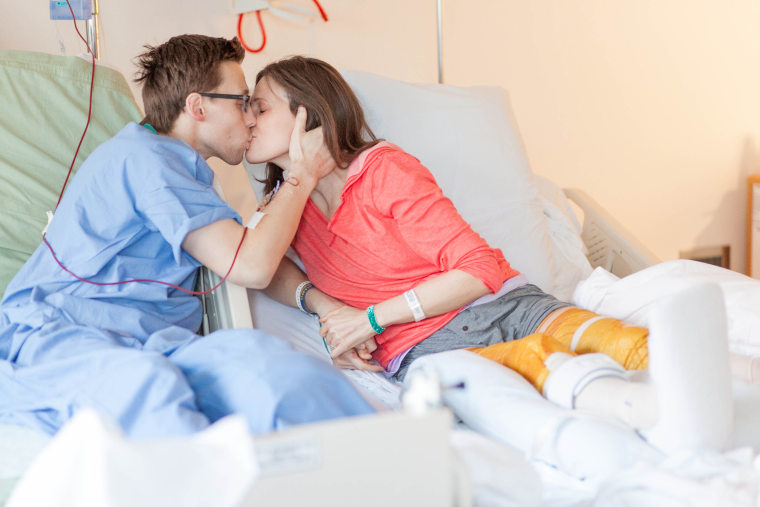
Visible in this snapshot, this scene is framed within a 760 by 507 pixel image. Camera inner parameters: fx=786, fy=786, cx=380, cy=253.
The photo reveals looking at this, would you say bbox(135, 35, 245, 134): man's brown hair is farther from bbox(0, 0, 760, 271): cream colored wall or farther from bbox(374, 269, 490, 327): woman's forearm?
bbox(0, 0, 760, 271): cream colored wall

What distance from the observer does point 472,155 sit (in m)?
2.04

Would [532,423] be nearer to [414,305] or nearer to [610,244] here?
[414,305]

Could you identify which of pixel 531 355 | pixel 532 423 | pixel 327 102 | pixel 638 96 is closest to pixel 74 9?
pixel 327 102

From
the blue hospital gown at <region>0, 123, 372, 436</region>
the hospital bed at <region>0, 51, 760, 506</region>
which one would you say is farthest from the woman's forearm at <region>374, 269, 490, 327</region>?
the blue hospital gown at <region>0, 123, 372, 436</region>

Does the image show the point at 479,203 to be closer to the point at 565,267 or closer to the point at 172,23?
the point at 565,267

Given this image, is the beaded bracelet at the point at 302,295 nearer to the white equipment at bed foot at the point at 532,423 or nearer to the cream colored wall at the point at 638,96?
the white equipment at bed foot at the point at 532,423

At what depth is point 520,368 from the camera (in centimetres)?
134

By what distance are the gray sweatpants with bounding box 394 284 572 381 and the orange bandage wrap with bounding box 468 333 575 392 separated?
15 centimetres

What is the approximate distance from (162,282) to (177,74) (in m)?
0.44

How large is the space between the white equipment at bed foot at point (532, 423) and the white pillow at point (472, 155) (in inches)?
26.6

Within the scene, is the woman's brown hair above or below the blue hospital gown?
above

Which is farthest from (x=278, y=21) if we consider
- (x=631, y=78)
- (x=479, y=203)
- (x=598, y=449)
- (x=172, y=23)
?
(x=598, y=449)

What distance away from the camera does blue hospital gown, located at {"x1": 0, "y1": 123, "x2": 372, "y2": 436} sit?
3.43 feet

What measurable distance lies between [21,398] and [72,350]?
121mm
